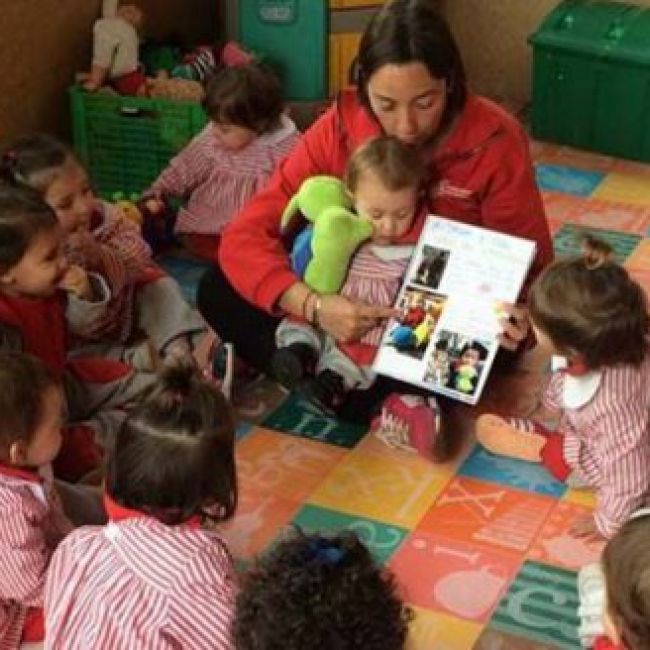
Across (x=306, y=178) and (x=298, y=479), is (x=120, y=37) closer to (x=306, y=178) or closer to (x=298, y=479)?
(x=306, y=178)

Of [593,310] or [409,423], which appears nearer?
A: [593,310]

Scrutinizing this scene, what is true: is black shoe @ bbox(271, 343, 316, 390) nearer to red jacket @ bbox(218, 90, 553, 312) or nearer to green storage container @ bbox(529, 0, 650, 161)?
red jacket @ bbox(218, 90, 553, 312)

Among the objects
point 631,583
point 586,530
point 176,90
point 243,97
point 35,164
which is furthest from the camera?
point 176,90

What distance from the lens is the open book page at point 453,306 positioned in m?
2.08

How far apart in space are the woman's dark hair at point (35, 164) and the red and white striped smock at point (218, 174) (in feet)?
2.39

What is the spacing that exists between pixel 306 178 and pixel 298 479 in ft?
1.92

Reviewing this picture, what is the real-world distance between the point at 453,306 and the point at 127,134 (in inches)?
52.3

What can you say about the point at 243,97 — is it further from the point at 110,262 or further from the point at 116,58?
the point at 110,262

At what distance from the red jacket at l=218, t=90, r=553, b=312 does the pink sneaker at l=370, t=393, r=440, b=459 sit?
0.95ft

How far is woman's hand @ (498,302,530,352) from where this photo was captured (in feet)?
6.78

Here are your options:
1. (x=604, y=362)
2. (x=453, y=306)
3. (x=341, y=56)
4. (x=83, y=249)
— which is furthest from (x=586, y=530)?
(x=341, y=56)

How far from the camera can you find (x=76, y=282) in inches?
81.8

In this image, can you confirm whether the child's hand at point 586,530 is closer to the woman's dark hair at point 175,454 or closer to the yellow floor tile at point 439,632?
the yellow floor tile at point 439,632

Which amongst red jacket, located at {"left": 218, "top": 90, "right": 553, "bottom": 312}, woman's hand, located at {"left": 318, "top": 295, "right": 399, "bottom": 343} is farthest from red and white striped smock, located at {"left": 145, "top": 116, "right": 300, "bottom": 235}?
woman's hand, located at {"left": 318, "top": 295, "right": 399, "bottom": 343}
